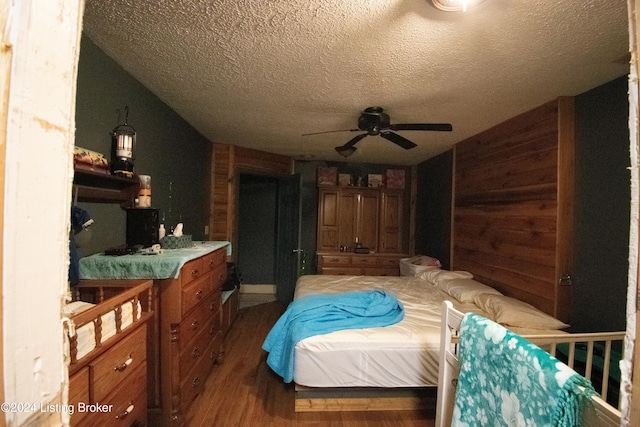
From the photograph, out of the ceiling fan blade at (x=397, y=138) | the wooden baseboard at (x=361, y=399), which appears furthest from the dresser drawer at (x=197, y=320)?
the ceiling fan blade at (x=397, y=138)

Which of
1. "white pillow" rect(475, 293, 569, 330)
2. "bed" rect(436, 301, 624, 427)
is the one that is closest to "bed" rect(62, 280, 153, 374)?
"bed" rect(436, 301, 624, 427)

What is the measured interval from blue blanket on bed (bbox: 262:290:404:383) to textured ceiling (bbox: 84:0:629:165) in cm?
173

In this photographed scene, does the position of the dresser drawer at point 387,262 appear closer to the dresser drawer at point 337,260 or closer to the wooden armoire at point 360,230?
the wooden armoire at point 360,230

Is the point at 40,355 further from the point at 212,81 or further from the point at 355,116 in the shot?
the point at 355,116

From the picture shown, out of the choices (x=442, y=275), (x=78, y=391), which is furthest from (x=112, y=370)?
(x=442, y=275)

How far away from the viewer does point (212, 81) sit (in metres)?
1.84

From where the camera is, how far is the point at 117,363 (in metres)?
1.07

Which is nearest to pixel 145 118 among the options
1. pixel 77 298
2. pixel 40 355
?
pixel 77 298

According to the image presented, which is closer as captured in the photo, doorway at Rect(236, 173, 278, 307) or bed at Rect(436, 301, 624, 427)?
bed at Rect(436, 301, 624, 427)

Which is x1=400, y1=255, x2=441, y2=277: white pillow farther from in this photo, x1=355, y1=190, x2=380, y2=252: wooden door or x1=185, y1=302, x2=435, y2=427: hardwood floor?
x1=185, y1=302, x2=435, y2=427: hardwood floor

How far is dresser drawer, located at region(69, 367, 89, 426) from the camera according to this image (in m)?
0.83

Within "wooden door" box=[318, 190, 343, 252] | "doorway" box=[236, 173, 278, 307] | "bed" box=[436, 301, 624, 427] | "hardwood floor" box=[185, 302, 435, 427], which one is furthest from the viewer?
"doorway" box=[236, 173, 278, 307]

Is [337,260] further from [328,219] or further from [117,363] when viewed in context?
[117,363]

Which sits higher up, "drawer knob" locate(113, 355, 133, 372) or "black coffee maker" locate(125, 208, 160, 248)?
"black coffee maker" locate(125, 208, 160, 248)
